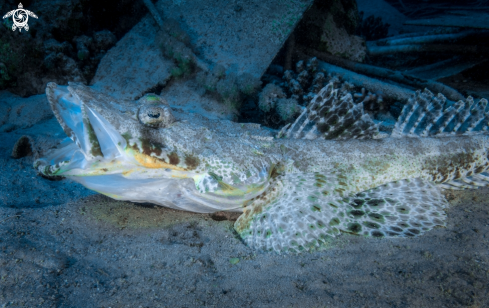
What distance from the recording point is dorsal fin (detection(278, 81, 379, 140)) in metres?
3.41

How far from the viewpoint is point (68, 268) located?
2.05 meters

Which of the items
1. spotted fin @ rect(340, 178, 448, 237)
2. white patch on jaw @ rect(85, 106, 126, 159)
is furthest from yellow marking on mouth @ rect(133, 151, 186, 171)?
spotted fin @ rect(340, 178, 448, 237)

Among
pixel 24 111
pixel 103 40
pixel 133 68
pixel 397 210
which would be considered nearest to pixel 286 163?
pixel 397 210

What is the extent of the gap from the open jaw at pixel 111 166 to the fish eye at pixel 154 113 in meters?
0.10

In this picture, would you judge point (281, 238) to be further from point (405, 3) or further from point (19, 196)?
point (405, 3)

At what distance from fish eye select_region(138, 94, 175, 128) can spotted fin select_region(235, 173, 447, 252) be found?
4.35ft

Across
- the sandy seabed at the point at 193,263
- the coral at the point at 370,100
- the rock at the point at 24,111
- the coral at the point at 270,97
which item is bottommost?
the rock at the point at 24,111

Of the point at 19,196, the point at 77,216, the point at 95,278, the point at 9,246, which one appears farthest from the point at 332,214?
the point at 19,196

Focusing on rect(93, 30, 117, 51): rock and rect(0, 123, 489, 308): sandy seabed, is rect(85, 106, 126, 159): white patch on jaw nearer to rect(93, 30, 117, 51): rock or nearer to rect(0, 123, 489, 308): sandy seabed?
rect(0, 123, 489, 308): sandy seabed

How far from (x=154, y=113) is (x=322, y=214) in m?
2.02

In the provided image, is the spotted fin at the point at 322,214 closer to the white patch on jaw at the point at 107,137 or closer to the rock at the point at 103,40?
the white patch on jaw at the point at 107,137

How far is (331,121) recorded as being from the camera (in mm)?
3473

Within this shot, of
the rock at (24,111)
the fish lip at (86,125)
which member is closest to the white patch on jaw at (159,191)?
the fish lip at (86,125)

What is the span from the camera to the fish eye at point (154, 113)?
259 centimetres
